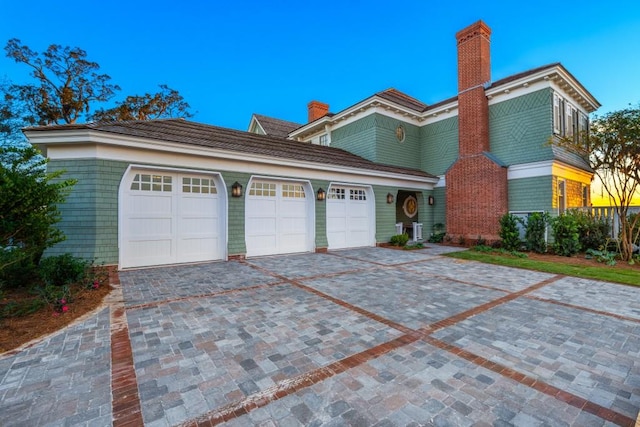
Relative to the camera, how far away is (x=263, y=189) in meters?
8.77

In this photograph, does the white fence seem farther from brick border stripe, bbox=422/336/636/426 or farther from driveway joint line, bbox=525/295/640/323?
brick border stripe, bbox=422/336/636/426

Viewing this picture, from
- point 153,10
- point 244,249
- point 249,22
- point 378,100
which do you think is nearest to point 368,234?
point 244,249

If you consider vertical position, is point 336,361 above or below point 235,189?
below

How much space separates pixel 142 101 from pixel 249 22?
10.5 metres

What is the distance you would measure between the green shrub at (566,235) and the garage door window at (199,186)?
35.8 ft

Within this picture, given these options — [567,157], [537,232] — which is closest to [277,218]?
[537,232]

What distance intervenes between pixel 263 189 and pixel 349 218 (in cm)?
366

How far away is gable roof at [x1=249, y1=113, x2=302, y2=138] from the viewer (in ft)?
67.4

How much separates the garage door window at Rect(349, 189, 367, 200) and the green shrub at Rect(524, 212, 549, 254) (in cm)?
584

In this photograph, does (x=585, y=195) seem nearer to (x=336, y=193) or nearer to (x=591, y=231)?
(x=591, y=231)

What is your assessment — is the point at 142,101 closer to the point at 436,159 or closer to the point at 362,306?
the point at 436,159

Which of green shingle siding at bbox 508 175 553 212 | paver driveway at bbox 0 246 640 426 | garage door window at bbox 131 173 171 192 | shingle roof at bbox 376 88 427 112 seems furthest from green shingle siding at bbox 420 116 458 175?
garage door window at bbox 131 173 171 192

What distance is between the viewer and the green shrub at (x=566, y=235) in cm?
895

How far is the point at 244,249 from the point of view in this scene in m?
8.23
